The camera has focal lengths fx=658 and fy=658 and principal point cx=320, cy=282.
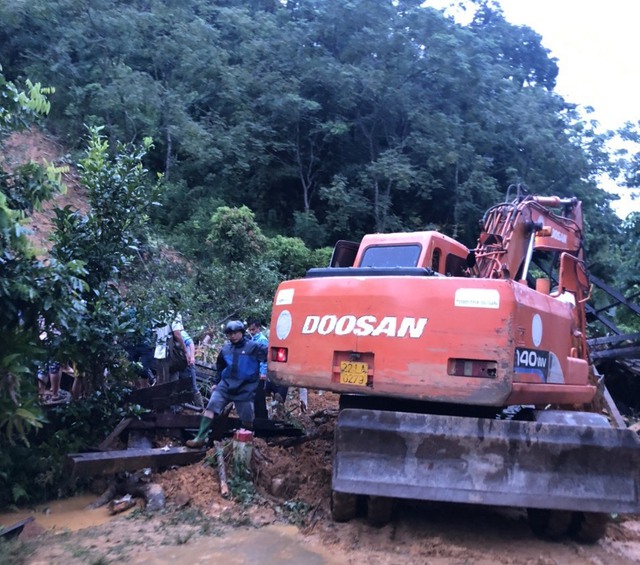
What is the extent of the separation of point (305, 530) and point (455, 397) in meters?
1.71

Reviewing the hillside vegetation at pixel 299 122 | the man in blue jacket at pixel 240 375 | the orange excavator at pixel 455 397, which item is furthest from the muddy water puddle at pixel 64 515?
the hillside vegetation at pixel 299 122

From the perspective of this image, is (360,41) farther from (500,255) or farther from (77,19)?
(500,255)

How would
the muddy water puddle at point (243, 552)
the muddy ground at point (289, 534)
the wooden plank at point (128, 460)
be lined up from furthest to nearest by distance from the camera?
the wooden plank at point (128, 460), the muddy ground at point (289, 534), the muddy water puddle at point (243, 552)

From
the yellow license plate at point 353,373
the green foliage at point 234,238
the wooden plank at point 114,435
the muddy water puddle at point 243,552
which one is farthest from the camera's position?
the green foliage at point 234,238

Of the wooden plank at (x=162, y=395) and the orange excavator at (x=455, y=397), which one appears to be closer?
the orange excavator at (x=455, y=397)

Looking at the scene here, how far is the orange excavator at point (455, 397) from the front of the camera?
5004 mm

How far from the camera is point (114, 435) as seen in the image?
6.90 metres

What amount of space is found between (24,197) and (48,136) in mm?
17454

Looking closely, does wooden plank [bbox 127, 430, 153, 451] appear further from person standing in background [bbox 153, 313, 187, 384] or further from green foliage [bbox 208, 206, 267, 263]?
green foliage [bbox 208, 206, 267, 263]

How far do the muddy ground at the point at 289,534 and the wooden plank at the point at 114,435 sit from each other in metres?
0.78

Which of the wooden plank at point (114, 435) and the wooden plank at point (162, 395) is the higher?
the wooden plank at point (162, 395)

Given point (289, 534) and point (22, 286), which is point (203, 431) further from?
point (22, 286)

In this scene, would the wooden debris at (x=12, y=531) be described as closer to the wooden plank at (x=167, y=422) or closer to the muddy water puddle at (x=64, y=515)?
the muddy water puddle at (x=64, y=515)

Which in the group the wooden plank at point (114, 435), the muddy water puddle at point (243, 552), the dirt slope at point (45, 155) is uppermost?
the dirt slope at point (45, 155)
